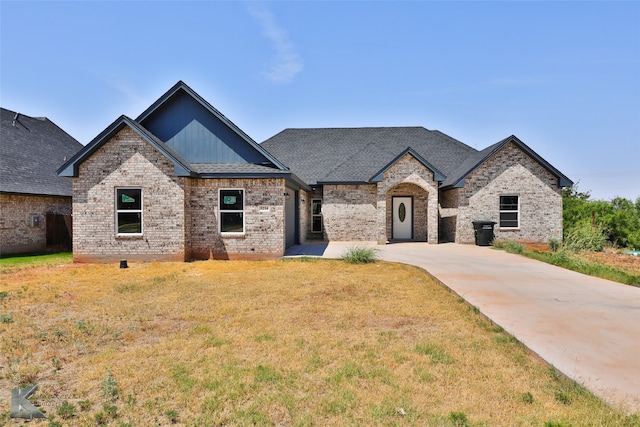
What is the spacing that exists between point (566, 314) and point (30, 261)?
17659 mm

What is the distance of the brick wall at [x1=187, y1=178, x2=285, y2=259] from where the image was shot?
1413cm

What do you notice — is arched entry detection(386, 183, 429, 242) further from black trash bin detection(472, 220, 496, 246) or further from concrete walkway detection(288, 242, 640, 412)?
concrete walkway detection(288, 242, 640, 412)

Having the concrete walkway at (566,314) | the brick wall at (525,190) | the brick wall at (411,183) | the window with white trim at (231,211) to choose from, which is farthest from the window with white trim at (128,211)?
the brick wall at (525,190)

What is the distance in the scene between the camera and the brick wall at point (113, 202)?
13609 mm

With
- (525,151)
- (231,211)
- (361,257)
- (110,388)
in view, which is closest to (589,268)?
(361,257)

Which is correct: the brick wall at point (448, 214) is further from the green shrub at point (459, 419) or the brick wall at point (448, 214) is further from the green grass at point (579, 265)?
the green shrub at point (459, 419)

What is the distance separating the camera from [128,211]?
13781mm

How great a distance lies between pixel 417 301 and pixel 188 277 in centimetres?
663

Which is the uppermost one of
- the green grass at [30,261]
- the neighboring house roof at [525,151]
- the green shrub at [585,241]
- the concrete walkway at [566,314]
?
the neighboring house roof at [525,151]

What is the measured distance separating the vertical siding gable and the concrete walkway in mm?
8446

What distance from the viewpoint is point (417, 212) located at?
21.9m

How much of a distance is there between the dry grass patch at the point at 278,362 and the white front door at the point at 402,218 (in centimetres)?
1353

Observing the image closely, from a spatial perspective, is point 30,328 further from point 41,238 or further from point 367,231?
point 367,231

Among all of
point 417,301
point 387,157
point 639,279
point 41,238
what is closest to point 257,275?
point 417,301
